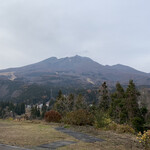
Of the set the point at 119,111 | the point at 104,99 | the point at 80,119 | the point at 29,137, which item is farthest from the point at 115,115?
the point at 29,137

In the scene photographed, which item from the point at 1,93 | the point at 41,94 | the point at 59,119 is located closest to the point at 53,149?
the point at 59,119

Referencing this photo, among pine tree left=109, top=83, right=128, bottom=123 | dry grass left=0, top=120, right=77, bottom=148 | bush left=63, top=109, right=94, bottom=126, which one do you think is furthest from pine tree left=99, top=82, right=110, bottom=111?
dry grass left=0, top=120, right=77, bottom=148

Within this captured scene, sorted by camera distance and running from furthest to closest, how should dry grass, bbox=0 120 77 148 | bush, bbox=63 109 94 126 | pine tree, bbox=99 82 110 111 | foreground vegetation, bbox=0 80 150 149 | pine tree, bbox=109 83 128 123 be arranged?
pine tree, bbox=99 82 110 111 < pine tree, bbox=109 83 128 123 < bush, bbox=63 109 94 126 < foreground vegetation, bbox=0 80 150 149 < dry grass, bbox=0 120 77 148

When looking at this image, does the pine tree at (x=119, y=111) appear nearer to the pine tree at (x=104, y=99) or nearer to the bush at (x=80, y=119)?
the pine tree at (x=104, y=99)

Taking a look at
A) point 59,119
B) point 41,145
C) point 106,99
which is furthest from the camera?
point 106,99

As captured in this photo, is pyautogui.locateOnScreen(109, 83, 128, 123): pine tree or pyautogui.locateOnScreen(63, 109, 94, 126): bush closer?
pyautogui.locateOnScreen(63, 109, 94, 126): bush

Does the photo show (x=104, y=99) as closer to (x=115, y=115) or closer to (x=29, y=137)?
(x=115, y=115)

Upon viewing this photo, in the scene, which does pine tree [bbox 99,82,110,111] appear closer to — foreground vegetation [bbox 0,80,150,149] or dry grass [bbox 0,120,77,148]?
foreground vegetation [bbox 0,80,150,149]

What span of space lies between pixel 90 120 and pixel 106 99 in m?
13.8

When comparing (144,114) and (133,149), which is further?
(144,114)

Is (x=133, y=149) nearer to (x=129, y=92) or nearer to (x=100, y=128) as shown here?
(x=100, y=128)

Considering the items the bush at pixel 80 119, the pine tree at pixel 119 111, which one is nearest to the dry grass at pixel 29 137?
the bush at pixel 80 119

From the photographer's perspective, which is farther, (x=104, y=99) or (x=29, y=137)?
(x=104, y=99)

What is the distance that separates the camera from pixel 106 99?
26.6m
